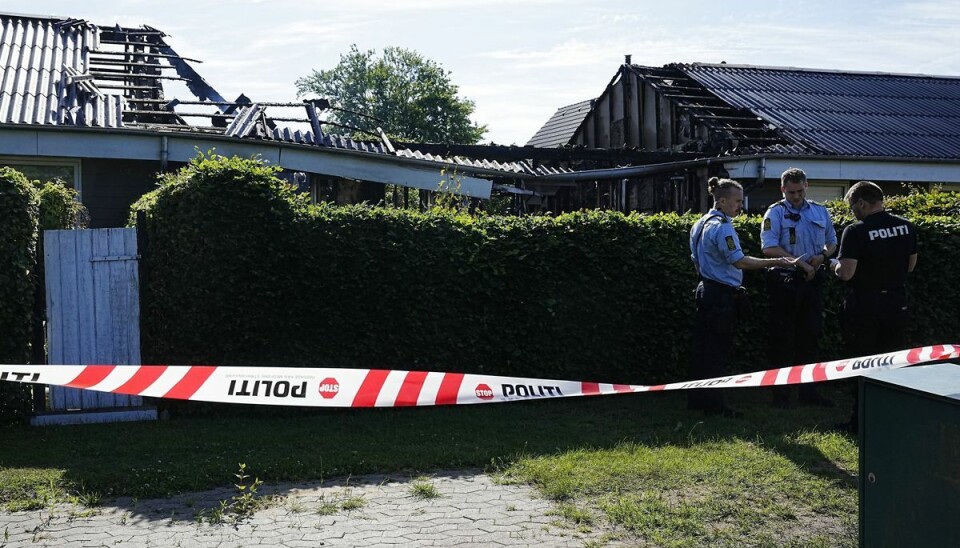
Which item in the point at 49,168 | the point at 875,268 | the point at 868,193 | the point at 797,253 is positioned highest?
the point at 49,168

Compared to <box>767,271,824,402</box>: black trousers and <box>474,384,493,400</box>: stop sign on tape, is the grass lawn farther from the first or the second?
<box>474,384,493,400</box>: stop sign on tape

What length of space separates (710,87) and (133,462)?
1635 cm

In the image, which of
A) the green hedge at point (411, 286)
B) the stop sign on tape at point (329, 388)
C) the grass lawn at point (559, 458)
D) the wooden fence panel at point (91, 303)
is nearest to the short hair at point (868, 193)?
the grass lawn at point (559, 458)

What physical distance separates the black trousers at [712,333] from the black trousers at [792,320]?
19.7 inches

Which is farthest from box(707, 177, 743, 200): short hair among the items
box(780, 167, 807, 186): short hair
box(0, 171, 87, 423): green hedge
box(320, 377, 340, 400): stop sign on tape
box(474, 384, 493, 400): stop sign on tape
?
box(0, 171, 87, 423): green hedge

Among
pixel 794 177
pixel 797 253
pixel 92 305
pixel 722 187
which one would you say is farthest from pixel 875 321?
pixel 92 305

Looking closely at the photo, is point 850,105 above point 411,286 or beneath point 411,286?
above

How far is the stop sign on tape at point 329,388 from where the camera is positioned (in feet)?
19.1

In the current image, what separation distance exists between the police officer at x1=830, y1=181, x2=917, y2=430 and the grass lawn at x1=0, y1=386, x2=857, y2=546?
0.87 meters

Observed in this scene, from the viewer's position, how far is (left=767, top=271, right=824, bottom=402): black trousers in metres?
8.09

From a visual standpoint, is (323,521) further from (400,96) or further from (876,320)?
(400,96)

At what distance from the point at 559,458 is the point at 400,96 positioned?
6581 cm

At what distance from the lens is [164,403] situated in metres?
8.12

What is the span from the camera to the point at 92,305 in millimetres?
8055
